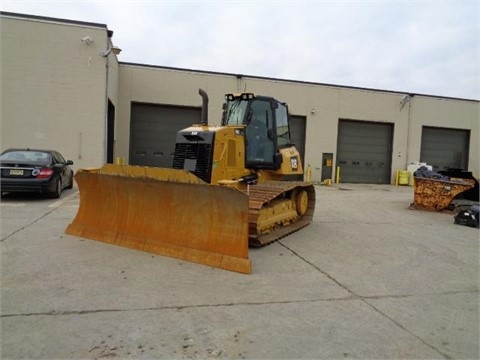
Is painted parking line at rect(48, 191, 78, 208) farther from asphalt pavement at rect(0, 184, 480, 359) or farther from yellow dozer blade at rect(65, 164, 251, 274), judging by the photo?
yellow dozer blade at rect(65, 164, 251, 274)

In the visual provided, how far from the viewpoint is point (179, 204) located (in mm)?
5797

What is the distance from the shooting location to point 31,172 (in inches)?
422

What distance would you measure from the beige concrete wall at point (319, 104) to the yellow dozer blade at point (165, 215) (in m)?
14.8

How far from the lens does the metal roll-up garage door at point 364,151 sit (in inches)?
969

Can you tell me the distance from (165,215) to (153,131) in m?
16.3

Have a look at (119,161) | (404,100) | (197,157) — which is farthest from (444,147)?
(197,157)

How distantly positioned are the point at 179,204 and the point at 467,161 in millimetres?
26960

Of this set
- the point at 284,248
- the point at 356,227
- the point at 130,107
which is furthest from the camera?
the point at 130,107

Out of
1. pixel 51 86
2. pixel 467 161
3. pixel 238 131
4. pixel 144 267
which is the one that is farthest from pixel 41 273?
pixel 467 161

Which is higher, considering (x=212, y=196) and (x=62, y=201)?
(x=212, y=196)

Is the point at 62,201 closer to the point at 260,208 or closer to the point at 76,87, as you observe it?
the point at 76,87

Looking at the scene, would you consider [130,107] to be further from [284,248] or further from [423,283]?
[423,283]

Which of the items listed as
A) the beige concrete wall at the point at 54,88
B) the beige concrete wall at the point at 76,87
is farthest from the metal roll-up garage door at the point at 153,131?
the beige concrete wall at the point at 54,88

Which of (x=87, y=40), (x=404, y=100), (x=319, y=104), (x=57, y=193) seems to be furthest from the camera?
(x=404, y=100)
